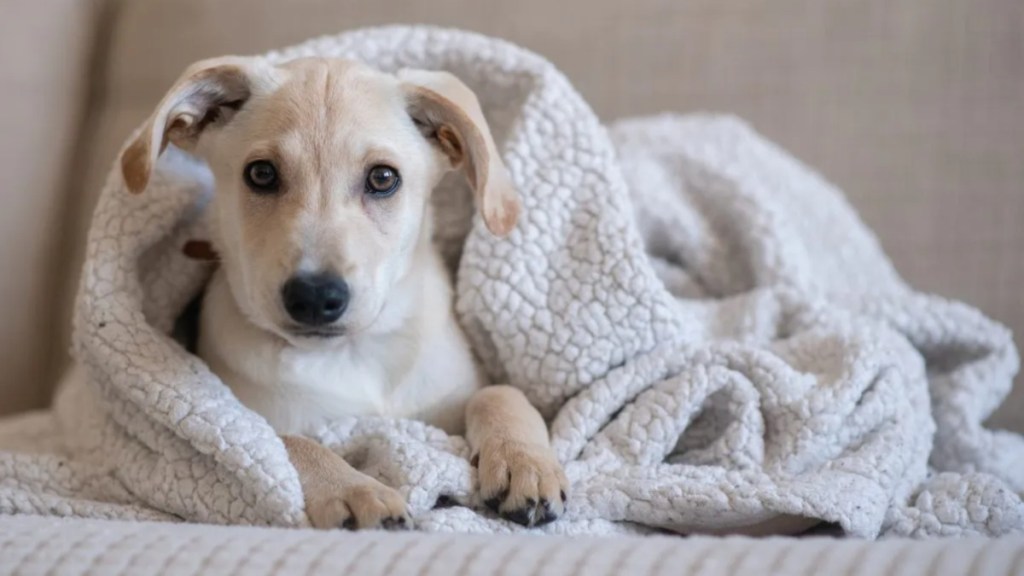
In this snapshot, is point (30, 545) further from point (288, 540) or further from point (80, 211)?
point (80, 211)

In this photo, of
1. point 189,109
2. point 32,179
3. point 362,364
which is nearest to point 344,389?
point 362,364

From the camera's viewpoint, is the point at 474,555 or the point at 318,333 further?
the point at 318,333

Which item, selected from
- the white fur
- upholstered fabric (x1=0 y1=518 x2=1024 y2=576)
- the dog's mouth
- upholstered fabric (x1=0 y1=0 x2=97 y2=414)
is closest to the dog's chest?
the white fur

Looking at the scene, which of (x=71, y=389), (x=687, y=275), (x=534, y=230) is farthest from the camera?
(x=687, y=275)

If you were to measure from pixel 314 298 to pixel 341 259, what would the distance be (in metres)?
0.06

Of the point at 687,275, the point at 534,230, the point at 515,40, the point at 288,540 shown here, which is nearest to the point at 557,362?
the point at 534,230

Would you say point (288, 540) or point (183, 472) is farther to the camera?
point (183, 472)

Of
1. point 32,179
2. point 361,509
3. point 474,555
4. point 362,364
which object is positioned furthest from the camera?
point 32,179

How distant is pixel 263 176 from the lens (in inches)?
55.5

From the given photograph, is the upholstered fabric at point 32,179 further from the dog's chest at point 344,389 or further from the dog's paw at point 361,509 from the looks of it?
the dog's paw at point 361,509

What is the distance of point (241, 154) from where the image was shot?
4.72ft

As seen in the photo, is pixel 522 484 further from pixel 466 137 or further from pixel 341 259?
pixel 466 137

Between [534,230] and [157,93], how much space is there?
911mm

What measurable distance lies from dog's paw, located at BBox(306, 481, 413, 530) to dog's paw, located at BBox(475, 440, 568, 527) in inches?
4.6
